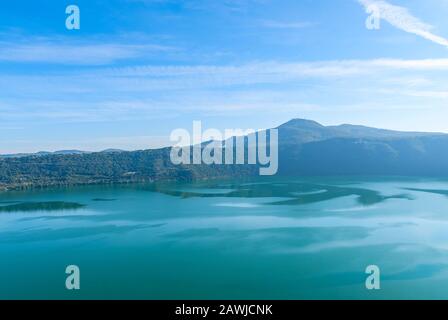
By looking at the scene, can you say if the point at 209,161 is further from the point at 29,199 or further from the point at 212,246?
the point at 212,246

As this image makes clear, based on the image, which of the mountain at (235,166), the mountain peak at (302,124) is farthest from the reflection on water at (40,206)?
the mountain peak at (302,124)

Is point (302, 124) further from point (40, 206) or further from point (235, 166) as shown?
point (40, 206)

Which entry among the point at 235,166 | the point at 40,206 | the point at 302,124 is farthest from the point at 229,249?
the point at 302,124

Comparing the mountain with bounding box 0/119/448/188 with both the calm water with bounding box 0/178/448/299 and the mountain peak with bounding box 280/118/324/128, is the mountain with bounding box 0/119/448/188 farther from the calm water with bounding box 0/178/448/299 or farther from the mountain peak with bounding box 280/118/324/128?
the mountain peak with bounding box 280/118/324/128

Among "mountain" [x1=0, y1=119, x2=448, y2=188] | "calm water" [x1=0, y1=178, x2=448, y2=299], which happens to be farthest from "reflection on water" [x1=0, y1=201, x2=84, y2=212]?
"mountain" [x1=0, y1=119, x2=448, y2=188]

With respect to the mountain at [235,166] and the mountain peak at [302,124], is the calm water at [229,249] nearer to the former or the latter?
the mountain at [235,166]
